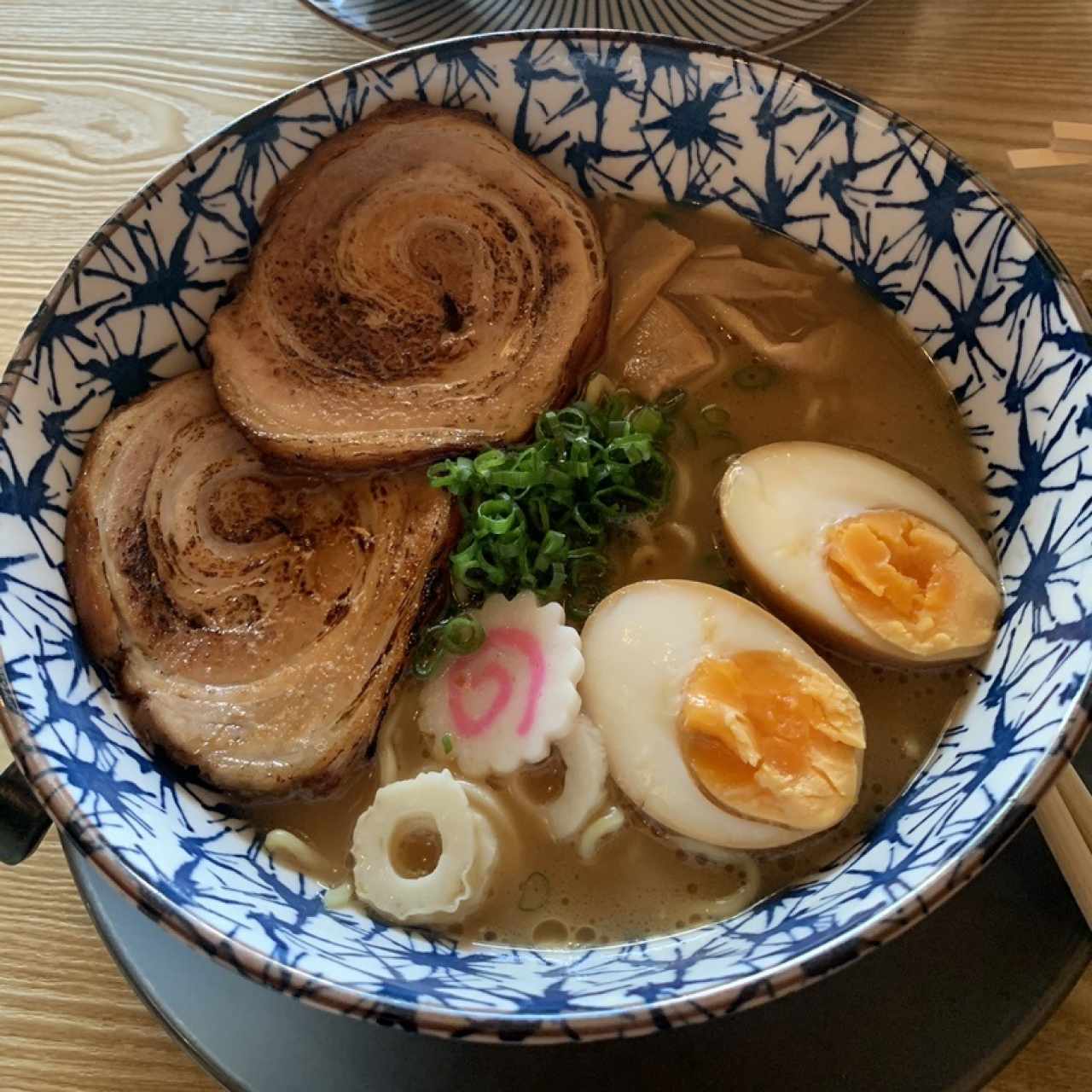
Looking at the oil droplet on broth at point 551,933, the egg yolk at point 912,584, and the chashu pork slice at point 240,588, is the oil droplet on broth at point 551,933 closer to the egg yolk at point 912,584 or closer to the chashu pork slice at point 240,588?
the chashu pork slice at point 240,588

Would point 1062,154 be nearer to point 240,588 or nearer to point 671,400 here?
point 671,400

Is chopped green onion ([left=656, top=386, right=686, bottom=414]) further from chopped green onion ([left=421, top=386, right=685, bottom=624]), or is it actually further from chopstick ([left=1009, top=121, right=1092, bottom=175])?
chopstick ([left=1009, top=121, right=1092, bottom=175])

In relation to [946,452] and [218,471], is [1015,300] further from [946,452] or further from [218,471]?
[218,471]

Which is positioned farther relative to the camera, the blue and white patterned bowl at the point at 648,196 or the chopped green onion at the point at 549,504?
the chopped green onion at the point at 549,504

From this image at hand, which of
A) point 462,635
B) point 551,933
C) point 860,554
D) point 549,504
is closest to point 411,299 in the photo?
point 549,504

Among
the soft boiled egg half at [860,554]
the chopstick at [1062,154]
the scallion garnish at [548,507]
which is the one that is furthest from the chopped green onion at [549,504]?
the chopstick at [1062,154]

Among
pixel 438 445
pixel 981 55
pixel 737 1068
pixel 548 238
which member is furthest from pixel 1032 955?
pixel 981 55
